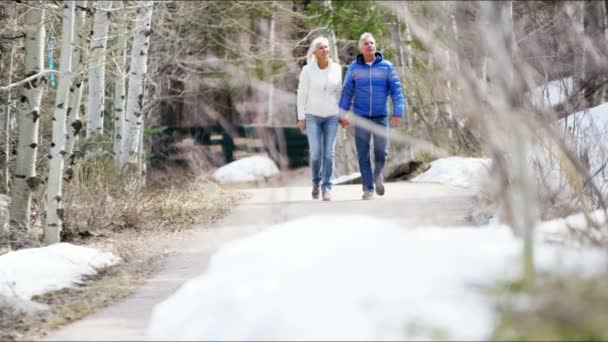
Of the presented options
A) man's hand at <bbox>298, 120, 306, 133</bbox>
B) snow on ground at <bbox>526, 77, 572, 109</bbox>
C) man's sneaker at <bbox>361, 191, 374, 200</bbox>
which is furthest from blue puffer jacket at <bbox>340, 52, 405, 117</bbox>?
snow on ground at <bbox>526, 77, 572, 109</bbox>

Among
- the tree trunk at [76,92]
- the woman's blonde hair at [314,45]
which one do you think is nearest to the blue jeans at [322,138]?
the woman's blonde hair at [314,45]

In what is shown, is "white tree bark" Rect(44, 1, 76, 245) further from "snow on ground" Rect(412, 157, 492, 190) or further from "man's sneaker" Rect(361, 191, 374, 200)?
"snow on ground" Rect(412, 157, 492, 190)

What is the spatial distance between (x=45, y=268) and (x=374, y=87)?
5144 mm

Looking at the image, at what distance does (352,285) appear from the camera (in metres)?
4.78

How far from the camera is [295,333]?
4586mm

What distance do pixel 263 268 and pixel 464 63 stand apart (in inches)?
60.4

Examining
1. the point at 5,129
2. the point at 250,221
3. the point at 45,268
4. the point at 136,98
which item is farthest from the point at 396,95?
the point at 136,98

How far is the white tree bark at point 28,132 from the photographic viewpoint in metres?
10.4

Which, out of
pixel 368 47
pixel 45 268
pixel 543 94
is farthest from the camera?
pixel 368 47

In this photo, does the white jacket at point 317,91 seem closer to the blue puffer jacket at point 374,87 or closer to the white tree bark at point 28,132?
the blue puffer jacket at point 374,87

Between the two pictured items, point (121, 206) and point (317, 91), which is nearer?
point (121, 206)

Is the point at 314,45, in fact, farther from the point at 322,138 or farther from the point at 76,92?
the point at 76,92

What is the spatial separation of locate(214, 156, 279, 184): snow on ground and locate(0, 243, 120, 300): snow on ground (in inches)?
672

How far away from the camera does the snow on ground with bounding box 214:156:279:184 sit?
1048 inches
